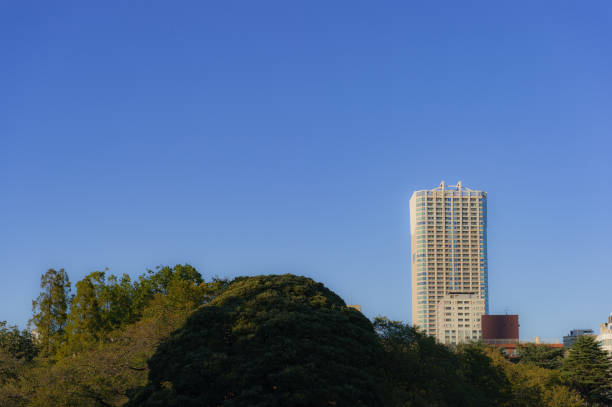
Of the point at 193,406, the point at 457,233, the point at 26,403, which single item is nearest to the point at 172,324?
the point at 26,403

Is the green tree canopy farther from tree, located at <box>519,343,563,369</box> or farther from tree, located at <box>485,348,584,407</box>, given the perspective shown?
tree, located at <box>519,343,563,369</box>

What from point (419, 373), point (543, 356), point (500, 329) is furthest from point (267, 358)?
point (500, 329)

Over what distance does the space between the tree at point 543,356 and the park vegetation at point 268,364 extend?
31.0 meters

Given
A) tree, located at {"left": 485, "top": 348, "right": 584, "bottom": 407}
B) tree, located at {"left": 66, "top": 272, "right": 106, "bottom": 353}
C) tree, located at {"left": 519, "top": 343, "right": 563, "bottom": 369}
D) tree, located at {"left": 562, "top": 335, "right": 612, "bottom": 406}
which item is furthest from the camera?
tree, located at {"left": 519, "top": 343, "right": 563, "bottom": 369}

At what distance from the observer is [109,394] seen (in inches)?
1188

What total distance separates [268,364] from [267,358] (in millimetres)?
221

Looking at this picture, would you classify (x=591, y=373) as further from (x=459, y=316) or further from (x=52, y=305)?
(x=459, y=316)

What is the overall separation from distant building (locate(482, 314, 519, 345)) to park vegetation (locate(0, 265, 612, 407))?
8401 centimetres

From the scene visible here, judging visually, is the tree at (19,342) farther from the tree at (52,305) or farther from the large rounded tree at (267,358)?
the large rounded tree at (267,358)

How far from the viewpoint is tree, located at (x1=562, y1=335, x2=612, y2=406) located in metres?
63.2

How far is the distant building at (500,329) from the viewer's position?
126m

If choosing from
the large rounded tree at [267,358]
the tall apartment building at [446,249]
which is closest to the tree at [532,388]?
the large rounded tree at [267,358]

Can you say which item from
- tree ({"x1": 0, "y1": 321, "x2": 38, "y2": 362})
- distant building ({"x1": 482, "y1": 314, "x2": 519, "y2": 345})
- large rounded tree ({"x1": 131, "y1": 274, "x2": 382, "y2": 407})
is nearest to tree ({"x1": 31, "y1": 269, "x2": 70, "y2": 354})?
tree ({"x1": 0, "y1": 321, "x2": 38, "y2": 362})

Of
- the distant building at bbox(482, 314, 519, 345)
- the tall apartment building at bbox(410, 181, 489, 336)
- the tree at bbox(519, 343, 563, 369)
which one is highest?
the tall apartment building at bbox(410, 181, 489, 336)
